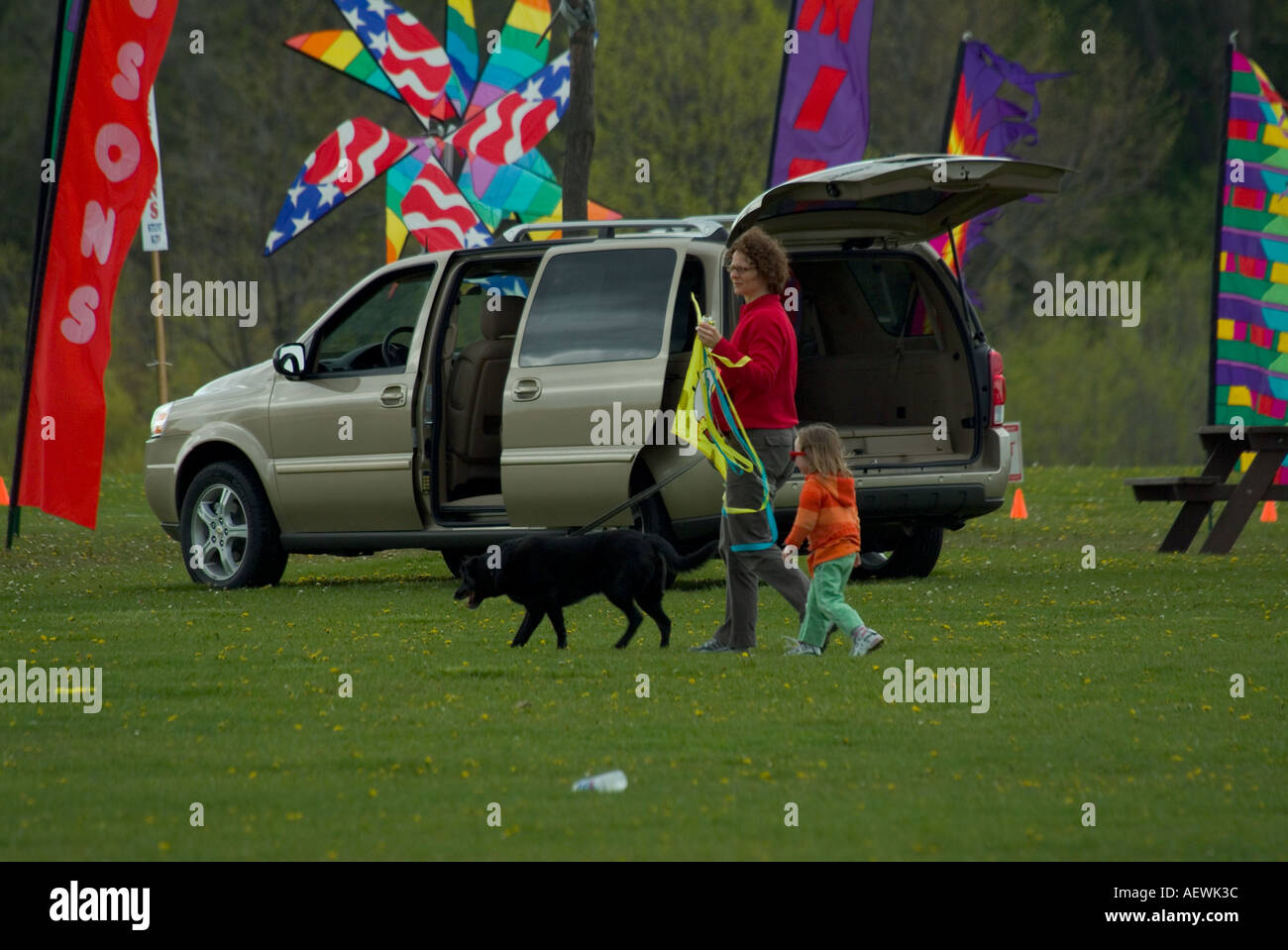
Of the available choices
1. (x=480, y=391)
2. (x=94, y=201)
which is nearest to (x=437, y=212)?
(x=94, y=201)

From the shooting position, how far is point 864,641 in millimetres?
9234

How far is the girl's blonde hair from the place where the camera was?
940 cm

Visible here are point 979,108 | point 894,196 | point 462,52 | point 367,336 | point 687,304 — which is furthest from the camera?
point 462,52

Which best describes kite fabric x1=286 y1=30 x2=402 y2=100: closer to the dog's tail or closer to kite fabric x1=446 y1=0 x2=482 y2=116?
kite fabric x1=446 y1=0 x2=482 y2=116

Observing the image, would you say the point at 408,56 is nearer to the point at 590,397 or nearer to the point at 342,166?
the point at 342,166

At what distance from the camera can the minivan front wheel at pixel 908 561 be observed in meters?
14.0

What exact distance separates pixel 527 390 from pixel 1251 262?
8.24 m

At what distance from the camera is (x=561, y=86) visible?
22.3 metres

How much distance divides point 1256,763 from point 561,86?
55.1 ft

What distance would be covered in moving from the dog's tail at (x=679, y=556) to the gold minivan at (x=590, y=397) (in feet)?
5.13

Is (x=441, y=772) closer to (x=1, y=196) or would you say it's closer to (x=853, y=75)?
(x=853, y=75)

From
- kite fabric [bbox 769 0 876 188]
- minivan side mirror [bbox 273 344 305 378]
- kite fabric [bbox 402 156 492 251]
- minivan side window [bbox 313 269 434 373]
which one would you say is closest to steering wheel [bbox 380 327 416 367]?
minivan side window [bbox 313 269 434 373]

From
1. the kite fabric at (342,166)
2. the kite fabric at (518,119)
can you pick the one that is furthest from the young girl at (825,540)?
the kite fabric at (342,166)

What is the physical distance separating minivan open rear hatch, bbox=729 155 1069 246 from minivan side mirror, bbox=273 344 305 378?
3.20 m
